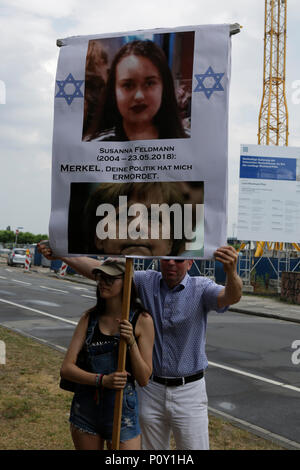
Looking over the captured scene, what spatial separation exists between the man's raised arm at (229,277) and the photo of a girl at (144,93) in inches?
27.9

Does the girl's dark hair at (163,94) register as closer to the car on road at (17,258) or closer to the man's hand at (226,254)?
the man's hand at (226,254)

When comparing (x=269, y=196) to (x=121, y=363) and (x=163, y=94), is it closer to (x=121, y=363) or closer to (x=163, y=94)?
(x=163, y=94)

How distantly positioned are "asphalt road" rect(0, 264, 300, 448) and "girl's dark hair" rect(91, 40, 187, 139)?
3.71 m

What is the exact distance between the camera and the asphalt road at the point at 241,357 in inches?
245

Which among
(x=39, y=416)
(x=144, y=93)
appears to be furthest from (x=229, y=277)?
(x=39, y=416)

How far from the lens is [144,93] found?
306 cm

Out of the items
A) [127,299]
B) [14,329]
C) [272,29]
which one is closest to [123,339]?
[127,299]

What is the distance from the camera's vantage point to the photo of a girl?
9.76 ft

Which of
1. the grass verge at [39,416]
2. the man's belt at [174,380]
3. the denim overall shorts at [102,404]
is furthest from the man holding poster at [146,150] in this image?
the grass verge at [39,416]

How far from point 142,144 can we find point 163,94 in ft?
1.04

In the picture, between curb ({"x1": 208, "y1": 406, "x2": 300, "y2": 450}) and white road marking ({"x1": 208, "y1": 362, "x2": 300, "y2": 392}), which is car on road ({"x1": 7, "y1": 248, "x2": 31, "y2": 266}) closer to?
white road marking ({"x1": 208, "y1": 362, "x2": 300, "y2": 392})

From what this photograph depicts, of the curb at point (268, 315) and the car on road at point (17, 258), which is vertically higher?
the car on road at point (17, 258)

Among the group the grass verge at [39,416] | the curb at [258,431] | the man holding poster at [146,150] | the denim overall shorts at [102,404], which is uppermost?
the man holding poster at [146,150]

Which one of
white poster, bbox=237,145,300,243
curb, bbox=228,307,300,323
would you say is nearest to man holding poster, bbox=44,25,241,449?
curb, bbox=228,307,300,323
